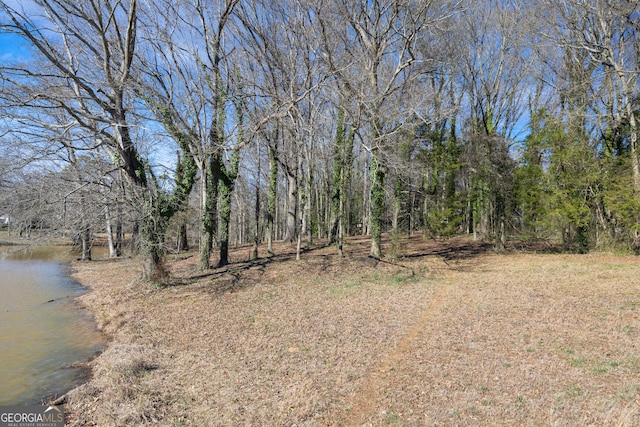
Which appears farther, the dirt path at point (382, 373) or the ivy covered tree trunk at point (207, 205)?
the ivy covered tree trunk at point (207, 205)

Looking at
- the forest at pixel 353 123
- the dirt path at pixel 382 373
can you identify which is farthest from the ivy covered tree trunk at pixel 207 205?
the dirt path at pixel 382 373

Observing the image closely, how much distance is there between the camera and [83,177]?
35.8ft

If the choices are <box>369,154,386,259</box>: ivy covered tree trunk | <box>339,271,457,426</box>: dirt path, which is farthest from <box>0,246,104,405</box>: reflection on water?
<box>369,154,386,259</box>: ivy covered tree trunk

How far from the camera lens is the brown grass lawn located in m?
4.31

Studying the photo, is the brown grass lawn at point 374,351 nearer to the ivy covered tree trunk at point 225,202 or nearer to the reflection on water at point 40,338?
the reflection on water at point 40,338

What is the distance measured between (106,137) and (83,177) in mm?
1501

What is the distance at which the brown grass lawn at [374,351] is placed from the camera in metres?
4.31

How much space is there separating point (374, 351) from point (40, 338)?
7.41 metres

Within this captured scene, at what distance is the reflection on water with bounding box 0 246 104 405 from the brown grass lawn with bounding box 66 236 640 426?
0.56 metres

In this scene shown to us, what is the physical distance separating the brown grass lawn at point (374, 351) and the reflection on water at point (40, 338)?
564 mm

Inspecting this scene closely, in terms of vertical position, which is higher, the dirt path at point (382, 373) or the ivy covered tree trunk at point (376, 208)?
the ivy covered tree trunk at point (376, 208)

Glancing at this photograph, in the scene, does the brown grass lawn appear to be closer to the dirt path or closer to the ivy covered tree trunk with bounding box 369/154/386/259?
the dirt path

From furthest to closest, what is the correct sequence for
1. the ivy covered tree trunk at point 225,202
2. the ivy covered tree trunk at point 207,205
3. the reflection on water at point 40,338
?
the ivy covered tree trunk at point 225,202, the ivy covered tree trunk at point 207,205, the reflection on water at point 40,338

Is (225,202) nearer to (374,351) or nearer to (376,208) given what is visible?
(376,208)
